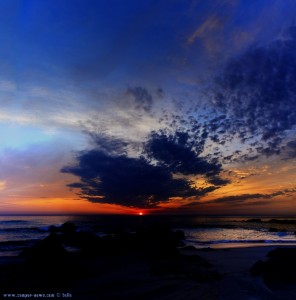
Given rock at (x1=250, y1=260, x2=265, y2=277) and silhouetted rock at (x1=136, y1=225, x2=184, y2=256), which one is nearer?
rock at (x1=250, y1=260, x2=265, y2=277)

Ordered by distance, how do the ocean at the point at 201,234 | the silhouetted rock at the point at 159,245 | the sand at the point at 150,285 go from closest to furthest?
the sand at the point at 150,285
the silhouetted rock at the point at 159,245
the ocean at the point at 201,234

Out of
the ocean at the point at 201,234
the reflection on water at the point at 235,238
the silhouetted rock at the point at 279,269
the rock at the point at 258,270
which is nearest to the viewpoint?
the silhouetted rock at the point at 279,269

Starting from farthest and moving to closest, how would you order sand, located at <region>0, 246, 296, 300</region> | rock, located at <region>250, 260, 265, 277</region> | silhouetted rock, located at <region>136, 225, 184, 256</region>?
silhouetted rock, located at <region>136, 225, 184, 256</region>
rock, located at <region>250, 260, 265, 277</region>
sand, located at <region>0, 246, 296, 300</region>

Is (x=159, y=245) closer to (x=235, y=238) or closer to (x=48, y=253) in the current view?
(x=48, y=253)

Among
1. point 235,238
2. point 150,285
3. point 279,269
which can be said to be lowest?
point 150,285

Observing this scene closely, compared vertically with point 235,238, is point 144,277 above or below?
below

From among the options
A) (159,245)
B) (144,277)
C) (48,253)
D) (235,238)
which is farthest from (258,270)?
(235,238)

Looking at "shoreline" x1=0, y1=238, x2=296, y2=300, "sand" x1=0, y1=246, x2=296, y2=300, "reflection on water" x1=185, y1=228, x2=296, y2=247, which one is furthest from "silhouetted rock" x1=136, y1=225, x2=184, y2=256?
"reflection on water" x1=185, y1=228, x2=296, y2=247

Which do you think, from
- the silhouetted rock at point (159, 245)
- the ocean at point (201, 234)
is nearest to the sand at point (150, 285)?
the silhouetted rock at point (159, 245)

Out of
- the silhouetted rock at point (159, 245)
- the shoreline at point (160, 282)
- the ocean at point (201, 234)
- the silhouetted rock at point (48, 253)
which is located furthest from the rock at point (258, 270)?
the ocean at point (201, 234)

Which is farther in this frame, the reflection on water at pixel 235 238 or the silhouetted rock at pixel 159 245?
the reflection on water at pixel 235 238

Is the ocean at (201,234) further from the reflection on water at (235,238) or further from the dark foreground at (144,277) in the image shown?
the dark foreground at (144,277)

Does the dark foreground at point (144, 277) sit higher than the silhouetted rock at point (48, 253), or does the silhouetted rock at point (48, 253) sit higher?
the silhouetted rock at point (48, 253)

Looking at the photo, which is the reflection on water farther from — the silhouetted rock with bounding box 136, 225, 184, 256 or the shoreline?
the shoreline
